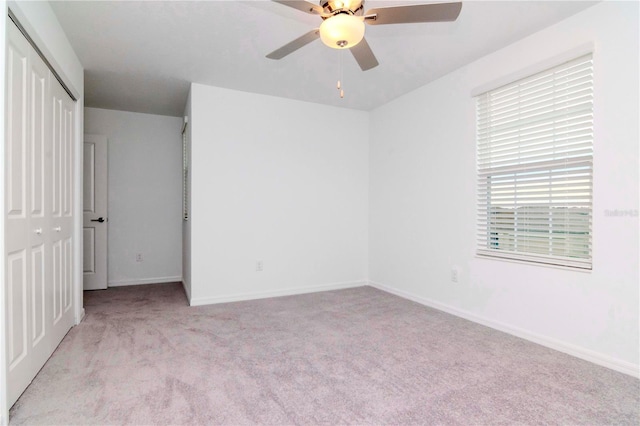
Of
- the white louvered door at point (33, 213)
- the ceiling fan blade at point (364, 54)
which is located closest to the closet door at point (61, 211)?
the white louvered door at point (33, 213)

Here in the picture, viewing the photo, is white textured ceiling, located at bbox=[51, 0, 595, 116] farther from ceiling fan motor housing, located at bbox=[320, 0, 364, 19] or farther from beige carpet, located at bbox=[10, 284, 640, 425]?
beige carpet, located at bbox=[10, 284, 640, 425]

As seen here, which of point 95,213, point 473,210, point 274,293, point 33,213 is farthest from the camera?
point 95,213

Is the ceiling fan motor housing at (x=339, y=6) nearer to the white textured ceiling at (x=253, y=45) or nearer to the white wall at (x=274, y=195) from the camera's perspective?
the white textured ceiling at (x=253, y=45)

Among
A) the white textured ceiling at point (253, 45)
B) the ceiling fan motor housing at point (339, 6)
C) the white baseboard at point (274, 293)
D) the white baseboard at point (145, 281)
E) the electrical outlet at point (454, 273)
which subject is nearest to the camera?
the ceiling fan motor housing at point (339, 6)

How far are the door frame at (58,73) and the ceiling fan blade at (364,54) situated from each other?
1.78 m

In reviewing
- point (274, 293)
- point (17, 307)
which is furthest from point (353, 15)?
point (274, 293)

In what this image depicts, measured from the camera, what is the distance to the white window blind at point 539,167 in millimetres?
2416

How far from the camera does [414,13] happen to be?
176cm

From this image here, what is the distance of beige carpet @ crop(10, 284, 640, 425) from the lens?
1.68 metres

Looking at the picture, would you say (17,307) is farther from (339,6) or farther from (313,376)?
(339,6)

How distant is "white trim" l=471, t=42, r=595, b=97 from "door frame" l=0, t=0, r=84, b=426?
10.8 ft

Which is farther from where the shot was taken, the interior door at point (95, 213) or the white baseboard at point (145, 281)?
the white baseboard at point (145, 281)

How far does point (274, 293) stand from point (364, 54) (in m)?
2.88

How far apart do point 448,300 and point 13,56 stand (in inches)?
147
